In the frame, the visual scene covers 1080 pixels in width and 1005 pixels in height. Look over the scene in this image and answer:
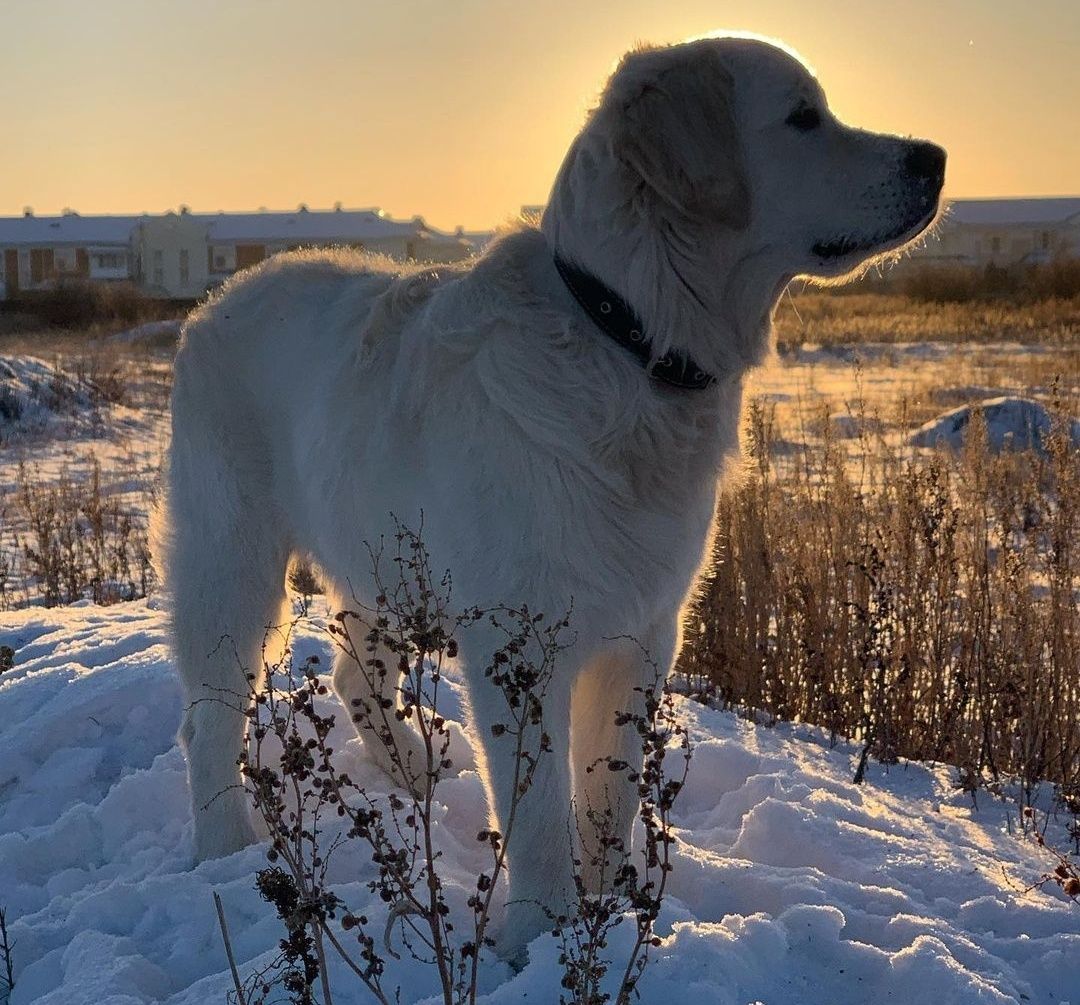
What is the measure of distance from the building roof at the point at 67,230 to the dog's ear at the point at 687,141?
211 feet

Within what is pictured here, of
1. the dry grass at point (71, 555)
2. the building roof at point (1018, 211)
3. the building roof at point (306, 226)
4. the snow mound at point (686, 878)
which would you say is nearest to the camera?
the snow mound at point (686, 878)

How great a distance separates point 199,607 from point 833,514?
134 inches

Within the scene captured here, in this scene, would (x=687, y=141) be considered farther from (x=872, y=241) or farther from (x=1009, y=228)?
(x=1009, y=228)

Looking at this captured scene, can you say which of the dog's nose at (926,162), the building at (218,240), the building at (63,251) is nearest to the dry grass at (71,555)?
the dog's nose at (926,162)

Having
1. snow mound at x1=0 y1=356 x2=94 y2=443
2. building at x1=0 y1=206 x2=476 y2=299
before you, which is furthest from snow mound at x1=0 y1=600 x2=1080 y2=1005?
building at x1=0 y1=206 x2=476 y2=299

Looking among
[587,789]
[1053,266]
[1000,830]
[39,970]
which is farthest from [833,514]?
[1053,266]

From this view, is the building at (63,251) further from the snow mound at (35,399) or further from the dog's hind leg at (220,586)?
the dog's hind leg at (220,586)

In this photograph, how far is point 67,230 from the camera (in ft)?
209

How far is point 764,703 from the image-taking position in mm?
5309

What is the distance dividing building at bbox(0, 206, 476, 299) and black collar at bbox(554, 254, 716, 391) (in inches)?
2240

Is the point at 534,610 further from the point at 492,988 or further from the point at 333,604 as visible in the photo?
the point at 333,604

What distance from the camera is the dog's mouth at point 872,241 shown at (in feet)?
9.55

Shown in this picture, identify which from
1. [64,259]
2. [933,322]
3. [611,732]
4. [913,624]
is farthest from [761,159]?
[64,259]

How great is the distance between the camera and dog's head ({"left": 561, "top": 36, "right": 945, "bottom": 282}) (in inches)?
111
